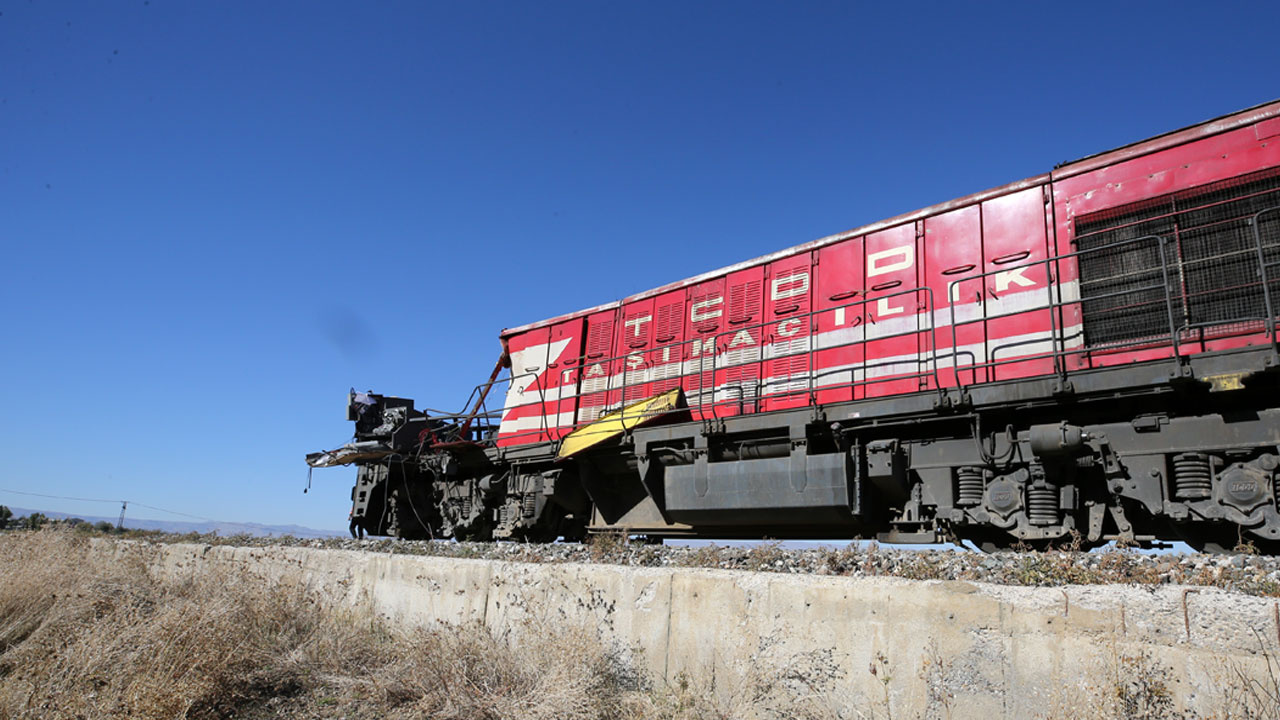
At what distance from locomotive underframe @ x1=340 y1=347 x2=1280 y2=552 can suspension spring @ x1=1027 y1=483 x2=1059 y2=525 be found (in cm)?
1

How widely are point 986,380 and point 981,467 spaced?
105 cm

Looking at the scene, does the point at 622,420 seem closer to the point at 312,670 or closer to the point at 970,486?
the point at 970,486

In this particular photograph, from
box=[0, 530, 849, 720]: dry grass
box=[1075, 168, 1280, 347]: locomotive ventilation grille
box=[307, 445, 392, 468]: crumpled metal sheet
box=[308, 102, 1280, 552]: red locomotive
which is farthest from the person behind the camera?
box=[307, 445, 392, 468]: crumpled metal sheet

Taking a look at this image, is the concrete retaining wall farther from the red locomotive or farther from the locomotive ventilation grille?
the locomotive ventilation grille

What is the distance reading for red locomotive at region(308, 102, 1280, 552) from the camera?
19.4 feet

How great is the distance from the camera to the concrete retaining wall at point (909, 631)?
3.29 meters

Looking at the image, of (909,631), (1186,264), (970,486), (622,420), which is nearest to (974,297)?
(1186,264)

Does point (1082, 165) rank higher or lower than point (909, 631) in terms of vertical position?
higher

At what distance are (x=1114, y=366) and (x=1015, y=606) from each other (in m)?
3.40

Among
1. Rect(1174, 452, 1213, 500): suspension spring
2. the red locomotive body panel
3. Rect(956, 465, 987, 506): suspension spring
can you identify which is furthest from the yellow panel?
Rect(1174, 452, 1213, 500): suspension spring

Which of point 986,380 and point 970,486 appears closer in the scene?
point 970,486

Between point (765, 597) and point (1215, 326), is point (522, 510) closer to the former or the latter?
point (765, 597)

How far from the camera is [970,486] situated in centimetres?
691

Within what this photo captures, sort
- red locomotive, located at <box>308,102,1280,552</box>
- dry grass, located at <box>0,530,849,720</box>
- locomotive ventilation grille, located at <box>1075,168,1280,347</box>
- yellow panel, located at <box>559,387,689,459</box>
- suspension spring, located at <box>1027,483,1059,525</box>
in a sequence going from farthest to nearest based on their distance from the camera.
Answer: yellow panel, located at <box>559,387,689,459</box> < suspension spring, located at <box>1027,483,1059,525</box> < locomotive ventilation grille, located at <box>1075,168,1280,347</box> < red locomotive, located at <box>308,102,1280,552</box> < dry grass, located at <box>0,530,849,720</box>
